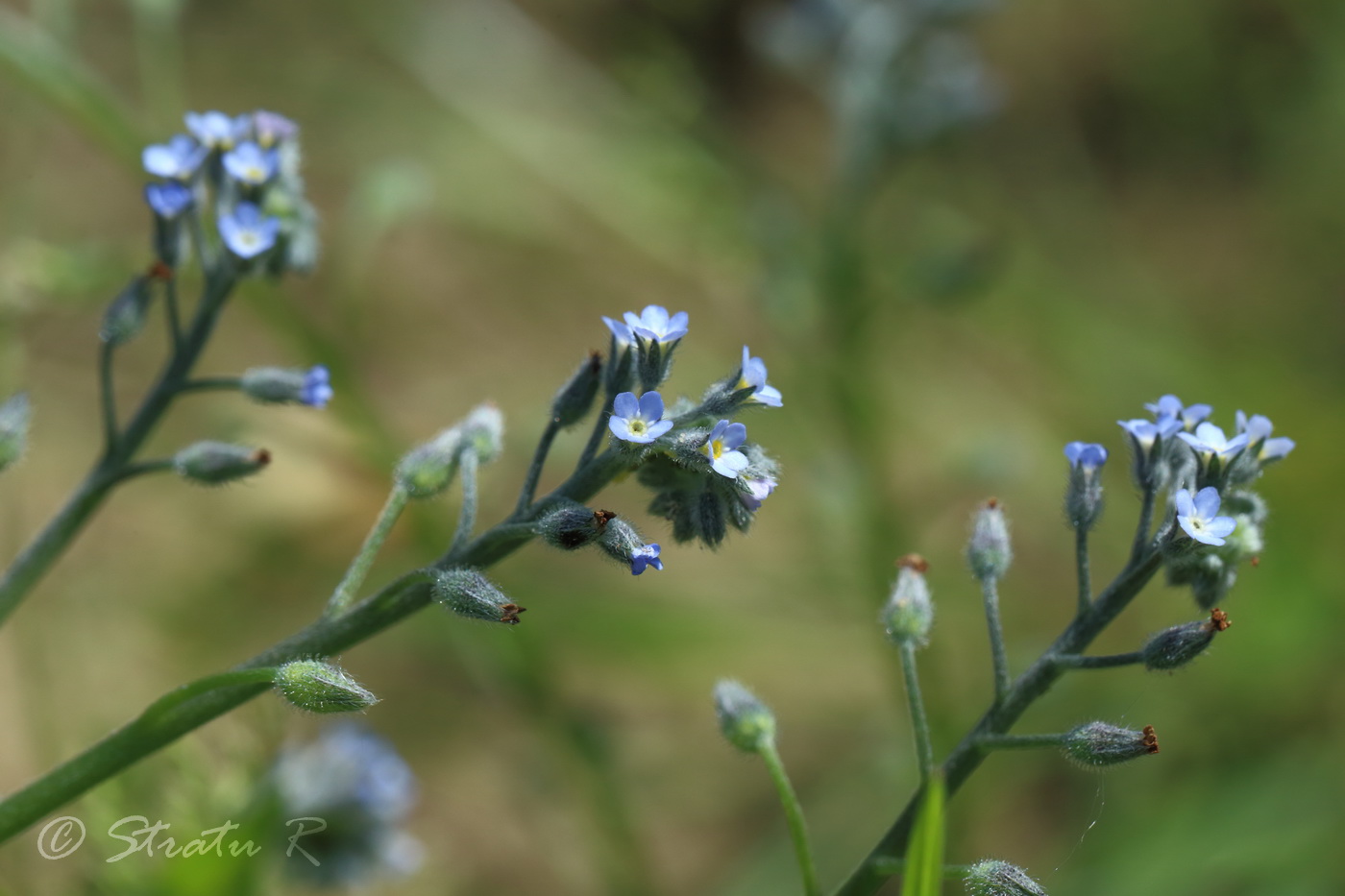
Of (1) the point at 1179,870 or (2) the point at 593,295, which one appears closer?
(1) the point at 1179,870

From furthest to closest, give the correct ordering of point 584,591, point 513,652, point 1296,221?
point 1296,221
point 584,591
point 513,652

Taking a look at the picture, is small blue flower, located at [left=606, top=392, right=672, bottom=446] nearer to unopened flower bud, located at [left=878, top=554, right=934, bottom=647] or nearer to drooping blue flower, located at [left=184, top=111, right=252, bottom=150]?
unopened flower bud, located at [left=878, top=554, right=934, bottom=647]

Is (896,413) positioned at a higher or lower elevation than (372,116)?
lower

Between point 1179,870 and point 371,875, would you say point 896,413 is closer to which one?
point 1179,870

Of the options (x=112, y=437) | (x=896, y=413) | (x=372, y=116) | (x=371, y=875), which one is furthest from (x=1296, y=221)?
(x=112, y=437)

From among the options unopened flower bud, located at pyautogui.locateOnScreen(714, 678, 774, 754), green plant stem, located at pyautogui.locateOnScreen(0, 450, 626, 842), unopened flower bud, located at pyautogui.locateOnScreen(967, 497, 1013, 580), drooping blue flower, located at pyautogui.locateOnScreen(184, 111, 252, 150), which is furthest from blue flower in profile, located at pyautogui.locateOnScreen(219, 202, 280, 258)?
unopened flower bud, located at pyautogui.locateOnScreen(967, 497, 1013, 580)

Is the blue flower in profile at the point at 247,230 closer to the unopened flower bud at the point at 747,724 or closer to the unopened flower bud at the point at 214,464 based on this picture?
the unopened flower bud at the point at 214,464
